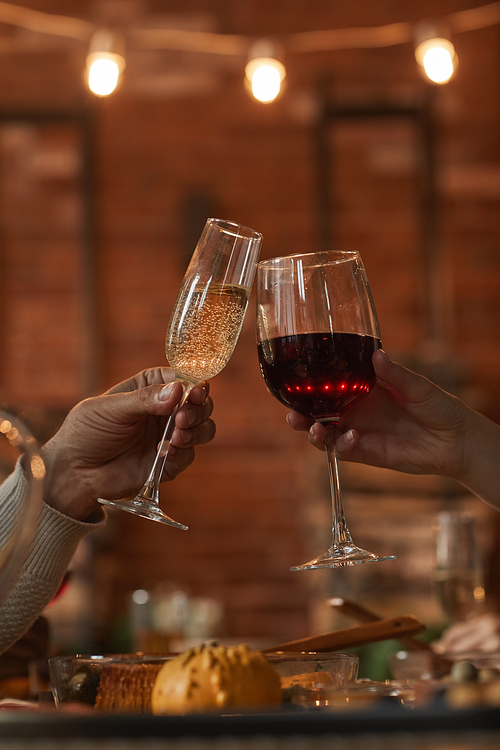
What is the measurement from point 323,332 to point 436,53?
2450 millimetres

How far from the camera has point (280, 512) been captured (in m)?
3.71

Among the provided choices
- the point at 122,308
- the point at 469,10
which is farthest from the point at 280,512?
the point at 469,10

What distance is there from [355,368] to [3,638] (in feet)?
1.40

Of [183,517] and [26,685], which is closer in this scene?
[26,685]

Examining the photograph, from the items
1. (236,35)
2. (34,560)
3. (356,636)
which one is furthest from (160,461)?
(236,35)

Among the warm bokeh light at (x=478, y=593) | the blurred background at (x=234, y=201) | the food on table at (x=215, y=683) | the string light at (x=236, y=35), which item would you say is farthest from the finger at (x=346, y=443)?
the string light at (x=236, y=35)

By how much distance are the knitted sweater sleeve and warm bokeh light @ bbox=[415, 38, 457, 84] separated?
2.52 m

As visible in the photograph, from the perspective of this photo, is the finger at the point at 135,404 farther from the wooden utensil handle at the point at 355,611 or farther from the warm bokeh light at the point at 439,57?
the warm bokeh light at the point at 439,57

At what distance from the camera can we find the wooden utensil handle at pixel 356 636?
66cm

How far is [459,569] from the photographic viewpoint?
1.16m

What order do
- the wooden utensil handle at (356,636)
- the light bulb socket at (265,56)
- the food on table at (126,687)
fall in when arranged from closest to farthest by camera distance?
the food on table at (126,687) < the wooden utensil handle at (356,636) < the light bulb socket at (265,56)

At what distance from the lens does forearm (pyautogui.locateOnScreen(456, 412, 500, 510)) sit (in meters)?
0.84

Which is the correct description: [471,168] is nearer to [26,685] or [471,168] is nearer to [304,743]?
[26,685]

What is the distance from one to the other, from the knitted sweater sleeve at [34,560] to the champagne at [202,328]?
0.19m
